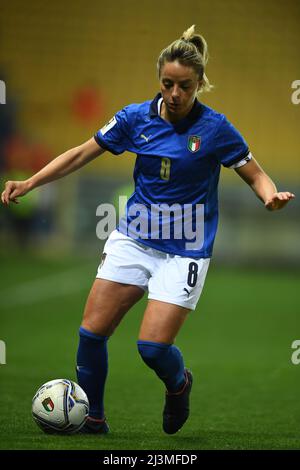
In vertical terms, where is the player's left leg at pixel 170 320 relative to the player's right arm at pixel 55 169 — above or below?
below

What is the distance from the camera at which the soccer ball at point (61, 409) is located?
5.01 meters

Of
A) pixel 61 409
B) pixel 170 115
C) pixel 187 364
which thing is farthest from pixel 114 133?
pixel 187 364

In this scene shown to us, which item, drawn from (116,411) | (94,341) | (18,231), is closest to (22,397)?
(116,411)

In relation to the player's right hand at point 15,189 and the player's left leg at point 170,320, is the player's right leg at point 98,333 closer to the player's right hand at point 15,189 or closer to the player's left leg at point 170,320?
the player's left leg at point 170,320

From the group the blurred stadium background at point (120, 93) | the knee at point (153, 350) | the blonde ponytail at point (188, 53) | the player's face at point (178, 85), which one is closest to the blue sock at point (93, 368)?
the knee at point (153, 350)

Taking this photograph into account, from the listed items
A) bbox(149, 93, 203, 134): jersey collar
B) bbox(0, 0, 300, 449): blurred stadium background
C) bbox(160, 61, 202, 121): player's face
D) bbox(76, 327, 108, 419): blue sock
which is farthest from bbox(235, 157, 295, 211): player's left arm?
bbox(0, 0, 300, 449): blurred stadium background

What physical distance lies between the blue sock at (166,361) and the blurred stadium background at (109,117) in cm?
744

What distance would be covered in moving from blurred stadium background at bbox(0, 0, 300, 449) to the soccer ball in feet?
25.0

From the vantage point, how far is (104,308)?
5.11m

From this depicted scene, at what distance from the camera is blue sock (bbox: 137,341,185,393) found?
5.00m

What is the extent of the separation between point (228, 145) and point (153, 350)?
4.09 ft

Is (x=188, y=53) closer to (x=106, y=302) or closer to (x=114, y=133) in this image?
(x=114, y=133)

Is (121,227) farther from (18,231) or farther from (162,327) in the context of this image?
(18,231)

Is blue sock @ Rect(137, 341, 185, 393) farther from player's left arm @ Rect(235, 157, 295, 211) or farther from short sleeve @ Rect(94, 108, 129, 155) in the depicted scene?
short sleeve @ Rect(94, 108, 129, 155)
